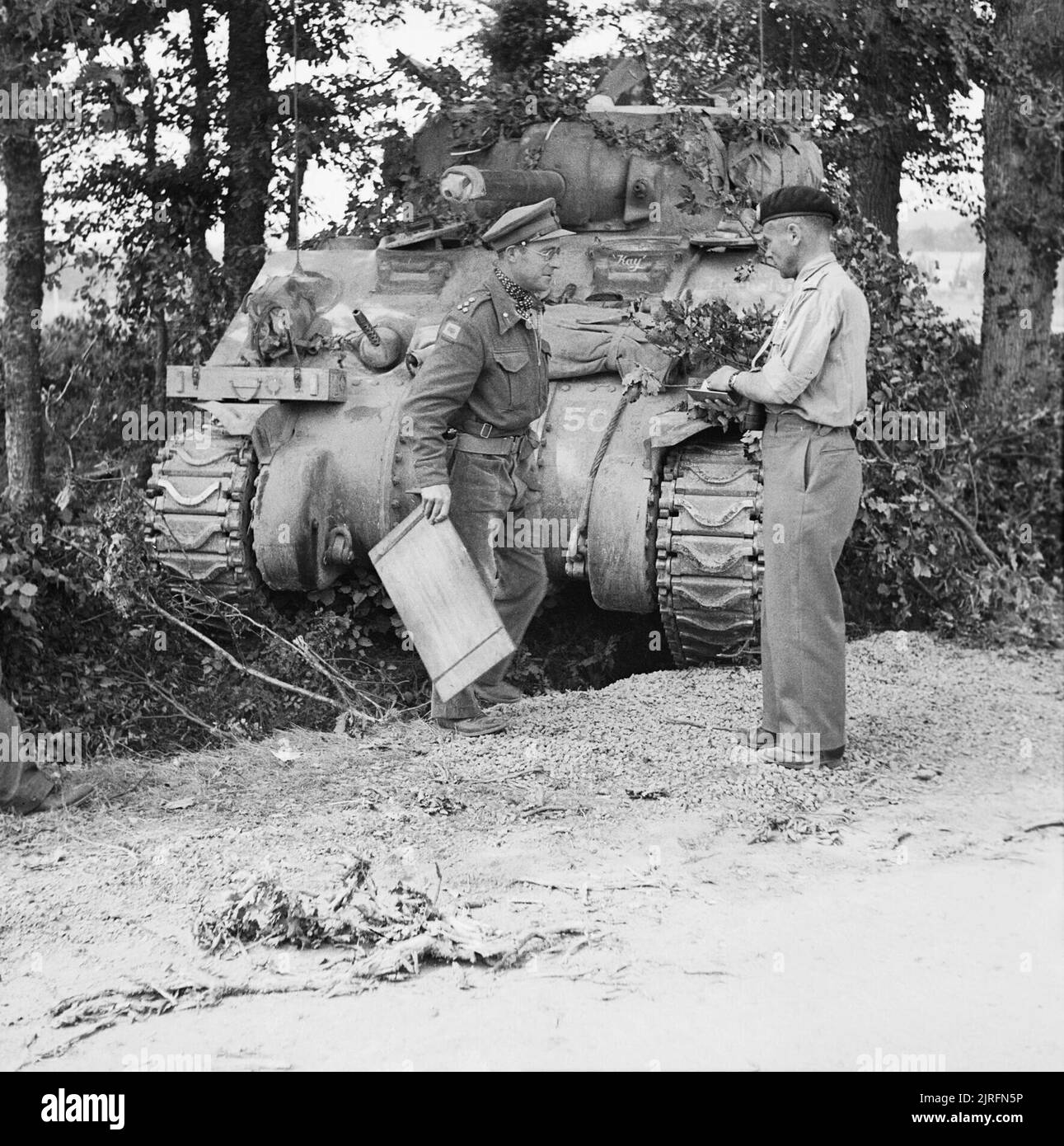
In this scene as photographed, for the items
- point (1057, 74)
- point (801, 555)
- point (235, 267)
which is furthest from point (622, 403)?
point (1057, 74)

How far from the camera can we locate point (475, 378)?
246 inches

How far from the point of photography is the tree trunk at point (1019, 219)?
11672 mm

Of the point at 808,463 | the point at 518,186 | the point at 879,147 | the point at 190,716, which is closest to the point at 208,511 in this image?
the point at 190,716

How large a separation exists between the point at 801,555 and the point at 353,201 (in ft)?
21.3

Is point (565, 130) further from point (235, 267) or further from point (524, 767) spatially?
point (524, 767)

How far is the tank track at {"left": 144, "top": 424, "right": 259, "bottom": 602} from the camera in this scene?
7.62 meters

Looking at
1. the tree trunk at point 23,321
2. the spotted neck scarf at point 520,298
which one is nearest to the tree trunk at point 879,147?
the tree trunk at point 23,321

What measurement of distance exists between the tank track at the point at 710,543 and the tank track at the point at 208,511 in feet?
6.62

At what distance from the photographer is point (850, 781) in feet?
18.7

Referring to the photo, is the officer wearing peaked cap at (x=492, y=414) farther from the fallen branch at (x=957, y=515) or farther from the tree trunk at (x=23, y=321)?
the tree trunk at (x=23, y=321)

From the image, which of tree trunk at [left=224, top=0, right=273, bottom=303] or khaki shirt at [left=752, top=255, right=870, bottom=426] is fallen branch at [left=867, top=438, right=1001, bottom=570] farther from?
tree trunk at [left=224, top=0, right=273, bottom=303]

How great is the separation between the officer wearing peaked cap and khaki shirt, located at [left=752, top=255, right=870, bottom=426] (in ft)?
3.48

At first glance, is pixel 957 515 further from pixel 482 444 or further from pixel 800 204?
pixel 800 204

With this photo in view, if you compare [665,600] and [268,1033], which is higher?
[665,600]
